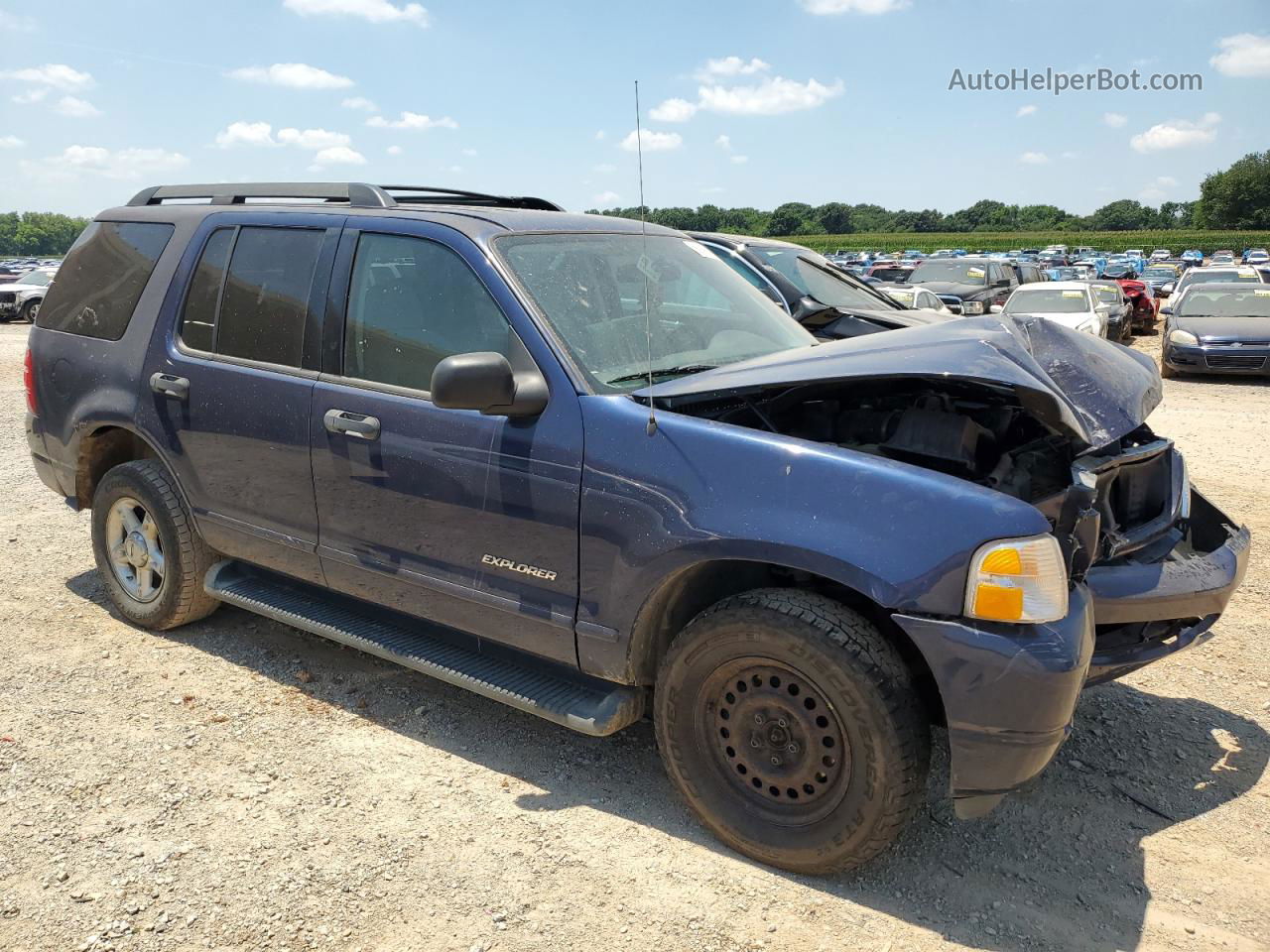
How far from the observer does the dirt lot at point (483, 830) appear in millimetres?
2711

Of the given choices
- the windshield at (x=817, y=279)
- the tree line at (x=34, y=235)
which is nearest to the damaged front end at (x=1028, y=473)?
the windshield at (x=817, y=279)

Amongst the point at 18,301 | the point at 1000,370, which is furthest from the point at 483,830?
the point at 18,301

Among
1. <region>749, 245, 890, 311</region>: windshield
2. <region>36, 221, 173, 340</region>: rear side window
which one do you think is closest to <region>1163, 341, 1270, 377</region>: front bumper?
<region>749, 245, 890, 311</region>: windshield

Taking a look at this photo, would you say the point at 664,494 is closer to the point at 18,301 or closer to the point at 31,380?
the point at 31,380

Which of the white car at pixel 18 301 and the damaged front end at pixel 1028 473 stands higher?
the white car at pixel 18 301

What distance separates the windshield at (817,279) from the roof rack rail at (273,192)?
16.2ft

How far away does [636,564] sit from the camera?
2.98 metres

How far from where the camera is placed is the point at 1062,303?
52.2 ft

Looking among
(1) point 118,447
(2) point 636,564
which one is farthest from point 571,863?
(1) point 118,447

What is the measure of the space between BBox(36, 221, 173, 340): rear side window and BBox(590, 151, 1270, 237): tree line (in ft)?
262

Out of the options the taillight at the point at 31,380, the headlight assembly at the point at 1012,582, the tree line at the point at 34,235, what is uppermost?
the tree line at the point at 34,235

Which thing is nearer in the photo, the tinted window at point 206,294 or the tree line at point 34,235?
the tinted window at point 206,294

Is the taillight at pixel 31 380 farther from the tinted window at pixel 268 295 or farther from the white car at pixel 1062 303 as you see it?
the white car at pixel 1062 303

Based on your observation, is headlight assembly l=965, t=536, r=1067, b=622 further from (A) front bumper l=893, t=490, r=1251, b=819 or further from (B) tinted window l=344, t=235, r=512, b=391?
(B) tinted window l=344, t=235, r=512, b=391
